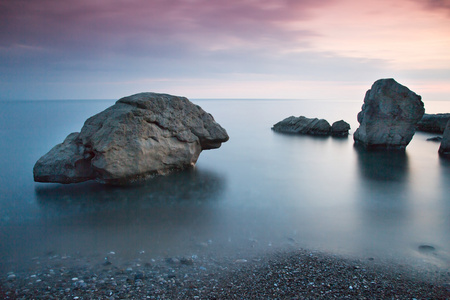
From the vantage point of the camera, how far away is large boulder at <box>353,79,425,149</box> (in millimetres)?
19891

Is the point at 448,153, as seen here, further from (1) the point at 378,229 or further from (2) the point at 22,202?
(2) the point at 22,202

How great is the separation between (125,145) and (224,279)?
23.7ft

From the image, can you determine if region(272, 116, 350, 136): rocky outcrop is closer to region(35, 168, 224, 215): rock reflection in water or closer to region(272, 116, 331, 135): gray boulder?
region(272, 116, 331, 135): gray boulder

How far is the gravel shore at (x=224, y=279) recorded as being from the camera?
536 cm

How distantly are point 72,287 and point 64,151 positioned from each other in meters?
7.59

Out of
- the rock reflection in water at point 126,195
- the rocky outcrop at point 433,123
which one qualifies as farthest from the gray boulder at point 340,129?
the rock reflection in water at point 126,195

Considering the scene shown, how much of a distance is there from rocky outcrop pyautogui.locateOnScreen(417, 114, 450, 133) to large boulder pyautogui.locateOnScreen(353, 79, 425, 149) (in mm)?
12101

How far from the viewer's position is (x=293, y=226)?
875cm

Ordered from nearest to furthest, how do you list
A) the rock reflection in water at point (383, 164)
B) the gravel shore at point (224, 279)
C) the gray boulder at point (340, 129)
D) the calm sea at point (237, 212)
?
the gravel shore at point (224, 279)
the calm sea at point (237, 212)
the rock reflection in water at point (383, 164)
the gray boulder at point (340, 129)

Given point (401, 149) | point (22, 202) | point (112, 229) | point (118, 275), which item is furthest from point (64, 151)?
point (401, 149)

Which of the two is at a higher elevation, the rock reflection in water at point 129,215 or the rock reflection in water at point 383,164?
the rock reflection in water at point 383,164

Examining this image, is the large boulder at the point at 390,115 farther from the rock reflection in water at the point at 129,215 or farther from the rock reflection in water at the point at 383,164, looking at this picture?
the rock reflection in water at the point at 129,215

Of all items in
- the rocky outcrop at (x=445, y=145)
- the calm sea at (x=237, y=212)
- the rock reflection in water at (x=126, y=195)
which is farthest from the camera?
the rocky outcrop at (x=445, y=145)

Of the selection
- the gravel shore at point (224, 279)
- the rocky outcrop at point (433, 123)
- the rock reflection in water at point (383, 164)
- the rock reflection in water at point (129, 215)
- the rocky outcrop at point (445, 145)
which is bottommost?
the gravel shore at point (224, 279)
